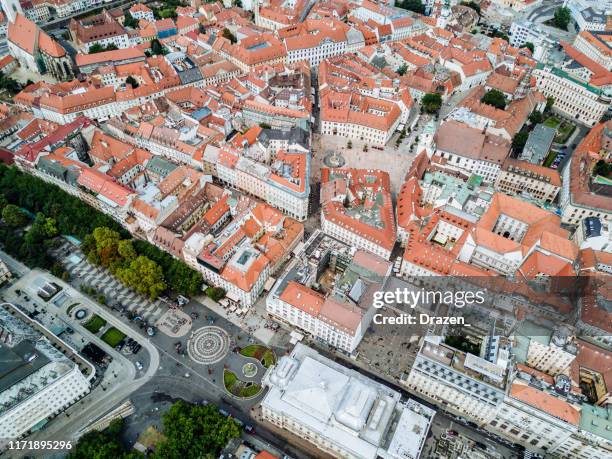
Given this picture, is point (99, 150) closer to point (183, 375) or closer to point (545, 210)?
point (183, 375)

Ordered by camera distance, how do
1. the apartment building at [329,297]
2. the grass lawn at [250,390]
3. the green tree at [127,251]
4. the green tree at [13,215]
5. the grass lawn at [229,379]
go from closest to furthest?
the grass lawn at [250,390]
the grass lawn at [229,379]
the apartment building at [329,297]
the green tree at [127,251]
the green tree at [13,215]

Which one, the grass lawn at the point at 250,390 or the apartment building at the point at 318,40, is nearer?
the grass lawn at the point at 250,390

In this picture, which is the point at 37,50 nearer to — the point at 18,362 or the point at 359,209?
the point at 18,362

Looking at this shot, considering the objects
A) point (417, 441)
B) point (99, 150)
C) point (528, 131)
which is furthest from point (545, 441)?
point (99, 150)

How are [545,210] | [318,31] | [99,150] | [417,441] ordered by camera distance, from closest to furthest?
[417,441] < [545,210] < [99,150] < [318,31]

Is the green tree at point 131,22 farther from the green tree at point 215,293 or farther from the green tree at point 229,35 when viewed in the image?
the green tree at point 215,293

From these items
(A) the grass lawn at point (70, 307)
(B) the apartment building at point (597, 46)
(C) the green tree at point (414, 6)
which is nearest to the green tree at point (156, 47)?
(A) the grass lawn at point (70, 307)

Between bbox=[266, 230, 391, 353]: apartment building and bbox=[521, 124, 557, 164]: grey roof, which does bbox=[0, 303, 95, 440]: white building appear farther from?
bbox=[521, 124, 557, 164]: grey roof
